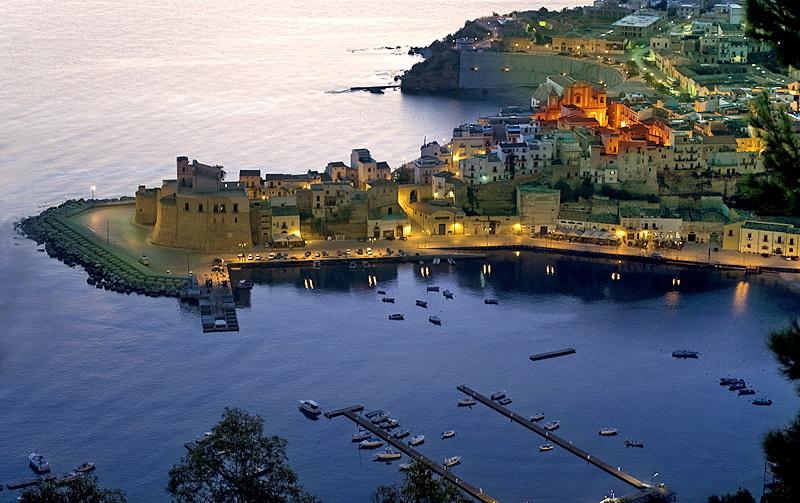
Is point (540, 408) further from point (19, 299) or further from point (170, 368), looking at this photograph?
point (19, 299)

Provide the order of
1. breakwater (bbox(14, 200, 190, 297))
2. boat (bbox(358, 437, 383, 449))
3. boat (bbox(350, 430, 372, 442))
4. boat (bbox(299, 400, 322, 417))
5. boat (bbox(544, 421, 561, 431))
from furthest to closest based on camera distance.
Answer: breakwater (bbox(14, 200, 190, 297)), boat (bbox(299, 400, 322, 417)), boat (bbox(544, 421, 561, 431)), boat (bbox(350, 430, 372, 442)), boat (bbox(358, 437, 383, 449))

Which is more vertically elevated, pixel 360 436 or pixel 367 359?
pixel 367 359

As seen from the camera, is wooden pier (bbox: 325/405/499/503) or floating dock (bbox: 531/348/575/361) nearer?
wooden pier (bbox: 325/405/499/503)

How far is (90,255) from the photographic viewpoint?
1911 cm

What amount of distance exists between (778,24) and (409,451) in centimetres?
853

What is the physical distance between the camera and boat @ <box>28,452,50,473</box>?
12.8 metres

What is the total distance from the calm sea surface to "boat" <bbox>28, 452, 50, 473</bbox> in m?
0.12

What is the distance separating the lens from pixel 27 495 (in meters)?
8.34

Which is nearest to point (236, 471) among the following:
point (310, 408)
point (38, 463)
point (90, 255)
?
point (38, 463)

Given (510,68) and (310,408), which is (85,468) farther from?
(510,68)

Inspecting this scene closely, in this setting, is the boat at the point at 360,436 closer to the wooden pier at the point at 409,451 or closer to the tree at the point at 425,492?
the wooden pier at the point at 409,451

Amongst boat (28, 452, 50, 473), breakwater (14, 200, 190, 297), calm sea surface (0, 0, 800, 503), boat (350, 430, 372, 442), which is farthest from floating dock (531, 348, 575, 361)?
boat (28, 452, 50, 473)

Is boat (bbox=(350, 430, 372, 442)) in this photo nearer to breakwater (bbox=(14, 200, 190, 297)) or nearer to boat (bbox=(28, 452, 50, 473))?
boat (bbox=(28, 452, 50, 473))

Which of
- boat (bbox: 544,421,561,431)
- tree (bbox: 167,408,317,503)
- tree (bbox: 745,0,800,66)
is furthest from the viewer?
boat (bbox: 544,421,561,431)
